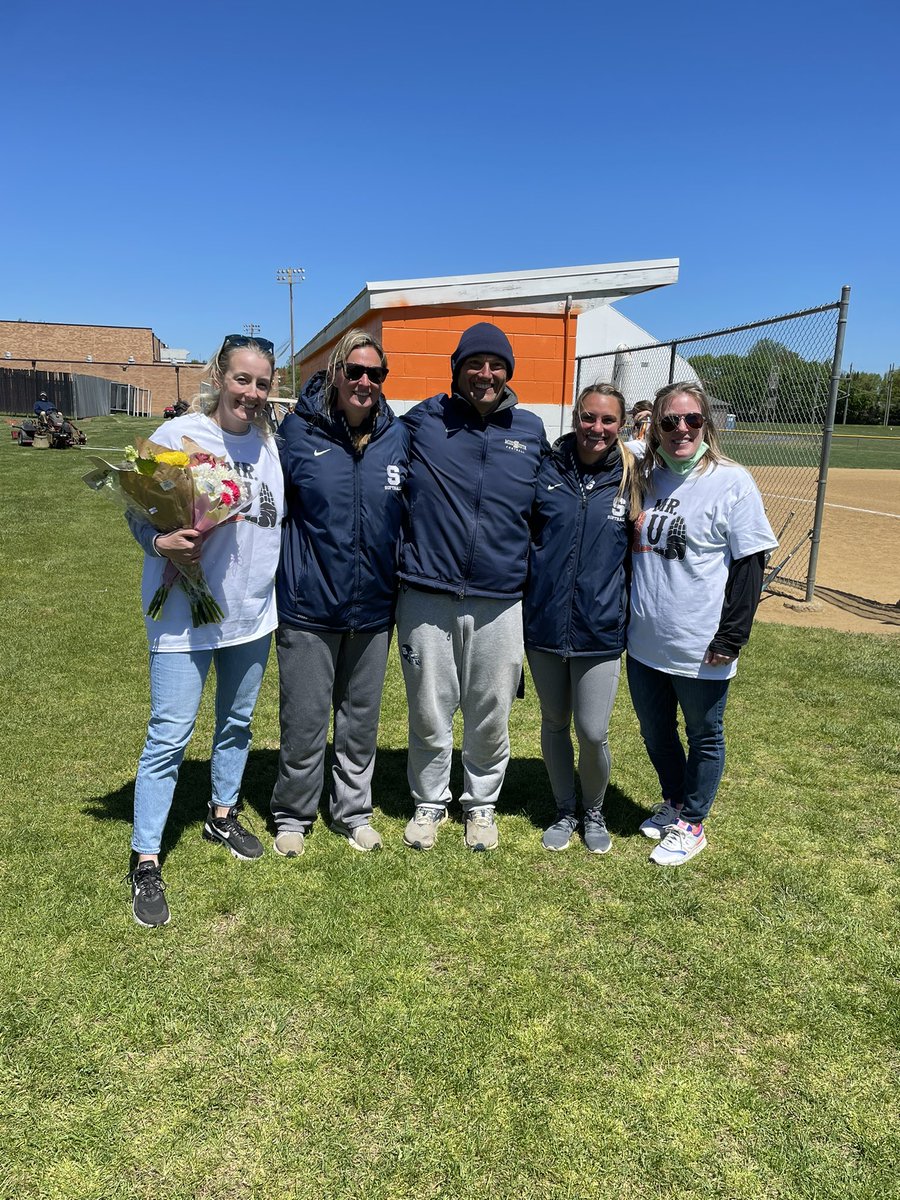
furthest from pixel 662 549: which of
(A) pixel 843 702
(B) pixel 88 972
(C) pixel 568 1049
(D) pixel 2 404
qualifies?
(D) pixel 2 404

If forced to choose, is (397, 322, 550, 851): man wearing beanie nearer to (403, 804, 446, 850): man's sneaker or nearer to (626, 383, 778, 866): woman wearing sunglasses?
(403, 804, 446, 850): man's sneaker

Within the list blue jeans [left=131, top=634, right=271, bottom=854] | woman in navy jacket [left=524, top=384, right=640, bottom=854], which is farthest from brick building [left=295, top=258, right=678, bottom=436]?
blue jeans [left=131, top=634, right=271, bottom=854]

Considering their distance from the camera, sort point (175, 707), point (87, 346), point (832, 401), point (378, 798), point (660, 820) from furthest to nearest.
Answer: point (87, 346), point (832, 401), point (378, 798), point (660, 820), point (175, 707)

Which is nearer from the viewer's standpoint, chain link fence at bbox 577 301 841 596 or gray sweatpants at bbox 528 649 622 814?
gray sweatpants at bbox 528 649 622 814

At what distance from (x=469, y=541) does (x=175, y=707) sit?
1263 millimetres

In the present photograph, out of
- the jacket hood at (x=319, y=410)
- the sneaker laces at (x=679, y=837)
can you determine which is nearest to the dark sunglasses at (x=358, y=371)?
the jacket hood at (x=319, y=410)

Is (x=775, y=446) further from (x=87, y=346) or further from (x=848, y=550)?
(x=87, y=346)

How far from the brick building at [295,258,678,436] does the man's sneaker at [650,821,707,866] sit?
6.61m

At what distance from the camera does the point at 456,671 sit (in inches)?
130

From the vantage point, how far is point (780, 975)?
8.89 ft

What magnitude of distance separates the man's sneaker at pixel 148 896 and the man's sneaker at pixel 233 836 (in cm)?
37

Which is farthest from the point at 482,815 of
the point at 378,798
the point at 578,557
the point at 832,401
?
the point at 832,401

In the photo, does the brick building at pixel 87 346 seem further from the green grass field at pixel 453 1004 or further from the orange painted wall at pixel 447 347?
the green grass field at pixel 453 1004

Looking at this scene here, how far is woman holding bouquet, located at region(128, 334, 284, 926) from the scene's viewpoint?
2812mm
